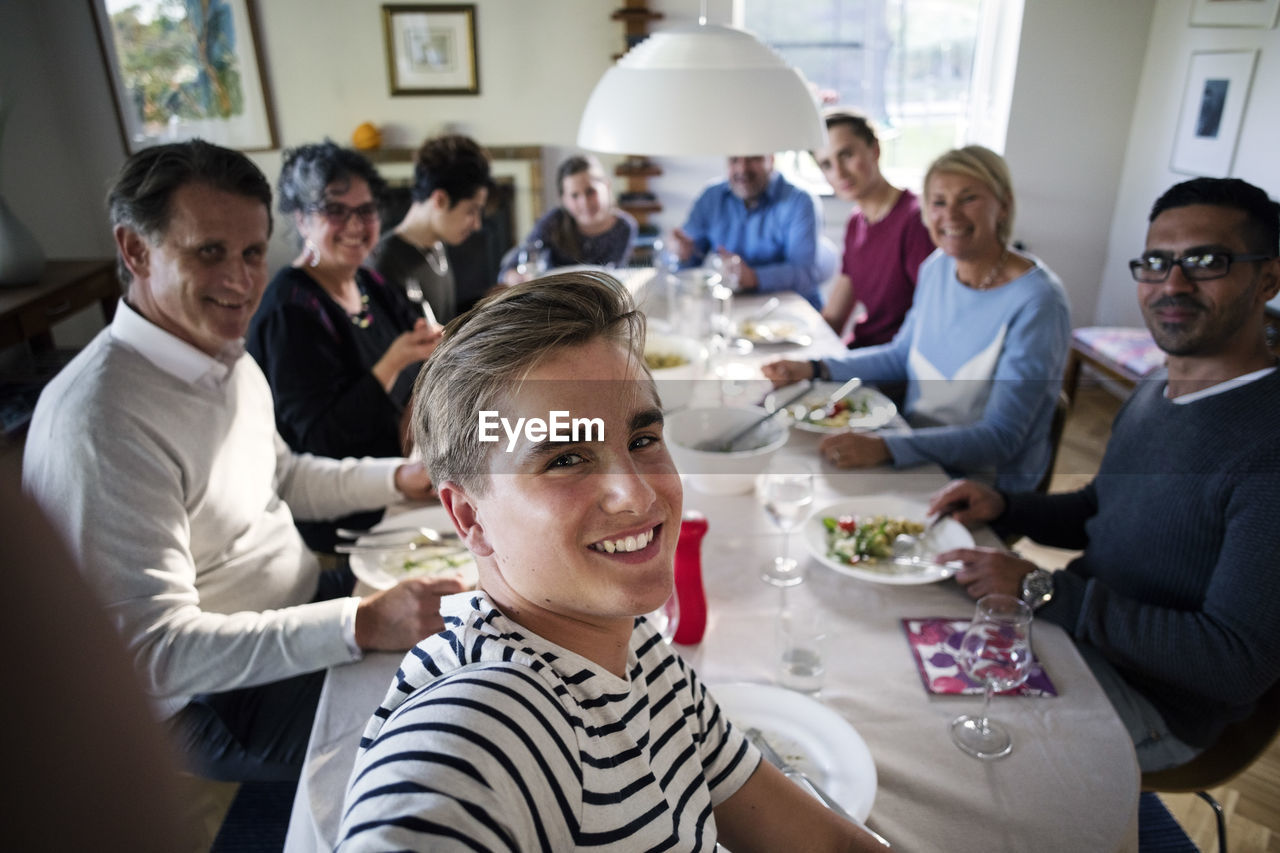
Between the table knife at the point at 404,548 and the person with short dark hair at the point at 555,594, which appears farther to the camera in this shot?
the table knife at the point at 404,548

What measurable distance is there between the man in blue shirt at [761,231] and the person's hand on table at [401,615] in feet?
6.97

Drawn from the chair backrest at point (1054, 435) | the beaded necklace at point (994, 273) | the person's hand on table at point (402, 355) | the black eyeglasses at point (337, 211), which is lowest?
the chair backrest at point (1054, 435)

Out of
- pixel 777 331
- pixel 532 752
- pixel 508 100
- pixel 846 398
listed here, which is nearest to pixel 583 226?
pixel 777 331

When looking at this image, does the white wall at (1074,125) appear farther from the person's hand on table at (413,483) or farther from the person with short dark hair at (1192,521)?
the person's hand on table at (413,483)

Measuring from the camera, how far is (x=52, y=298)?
11.1 ft

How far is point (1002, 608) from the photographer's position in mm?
1023

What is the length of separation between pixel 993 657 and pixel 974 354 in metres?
1.11

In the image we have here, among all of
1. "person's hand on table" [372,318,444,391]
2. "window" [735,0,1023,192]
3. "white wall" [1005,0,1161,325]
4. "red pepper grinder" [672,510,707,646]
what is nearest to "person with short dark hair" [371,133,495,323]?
"person's hand on table" [372,318,444,391]

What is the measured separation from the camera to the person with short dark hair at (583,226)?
3.08 meters

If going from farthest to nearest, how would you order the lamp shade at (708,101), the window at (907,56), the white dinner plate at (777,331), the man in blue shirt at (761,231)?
the window at (907,56), the man in blue shirt at (761,231), the white dinner plate at (777,331), the lamp shade at (708,101)

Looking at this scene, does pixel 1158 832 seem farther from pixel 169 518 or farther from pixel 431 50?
pixel 431 50

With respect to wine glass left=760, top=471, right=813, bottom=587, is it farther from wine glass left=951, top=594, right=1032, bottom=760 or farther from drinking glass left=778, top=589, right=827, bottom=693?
wine glass left=951, top=594, right=1032, bottom=760

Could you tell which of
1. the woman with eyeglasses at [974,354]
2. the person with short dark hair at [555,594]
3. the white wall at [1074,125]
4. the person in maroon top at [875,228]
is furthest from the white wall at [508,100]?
the person with short dark hair at [555,594]

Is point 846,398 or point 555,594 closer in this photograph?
point 555,594
